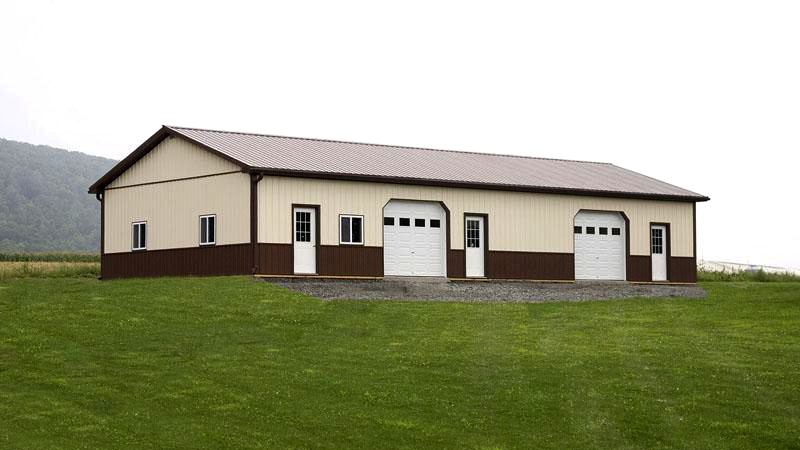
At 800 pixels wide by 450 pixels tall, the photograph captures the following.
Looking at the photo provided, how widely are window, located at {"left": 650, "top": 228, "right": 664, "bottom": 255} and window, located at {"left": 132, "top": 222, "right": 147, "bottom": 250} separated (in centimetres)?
1857

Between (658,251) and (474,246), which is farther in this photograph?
(658,251)

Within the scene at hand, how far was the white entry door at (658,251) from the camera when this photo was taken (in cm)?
4359

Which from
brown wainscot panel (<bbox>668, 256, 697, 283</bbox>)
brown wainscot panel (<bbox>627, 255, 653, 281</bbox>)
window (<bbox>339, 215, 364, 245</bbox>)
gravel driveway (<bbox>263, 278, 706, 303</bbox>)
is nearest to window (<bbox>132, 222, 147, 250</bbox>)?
gravel driveway (<bbox>263, 278, 706, 303</bbox>)

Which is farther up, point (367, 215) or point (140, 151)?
point (140, 151)

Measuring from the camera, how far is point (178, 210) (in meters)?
36.9

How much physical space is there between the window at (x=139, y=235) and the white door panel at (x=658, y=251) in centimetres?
1853

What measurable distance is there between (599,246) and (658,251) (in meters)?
2.88

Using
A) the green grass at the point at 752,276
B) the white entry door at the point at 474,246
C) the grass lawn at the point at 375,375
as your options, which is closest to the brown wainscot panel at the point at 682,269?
the green grass at the point at 752,276

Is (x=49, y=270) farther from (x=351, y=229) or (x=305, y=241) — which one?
(x=351, y=229)

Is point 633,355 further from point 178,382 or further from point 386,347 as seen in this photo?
point 178,382

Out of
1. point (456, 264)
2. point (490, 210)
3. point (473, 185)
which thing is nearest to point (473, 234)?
point (490, 210)

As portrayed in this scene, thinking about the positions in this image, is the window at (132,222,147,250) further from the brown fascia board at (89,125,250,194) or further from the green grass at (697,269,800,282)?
the green grass at (697,269,800,282)

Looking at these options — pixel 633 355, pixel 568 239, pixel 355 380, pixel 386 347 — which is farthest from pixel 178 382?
pixel 568 239

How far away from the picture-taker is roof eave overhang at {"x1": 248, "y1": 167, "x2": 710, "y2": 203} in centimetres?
3472
